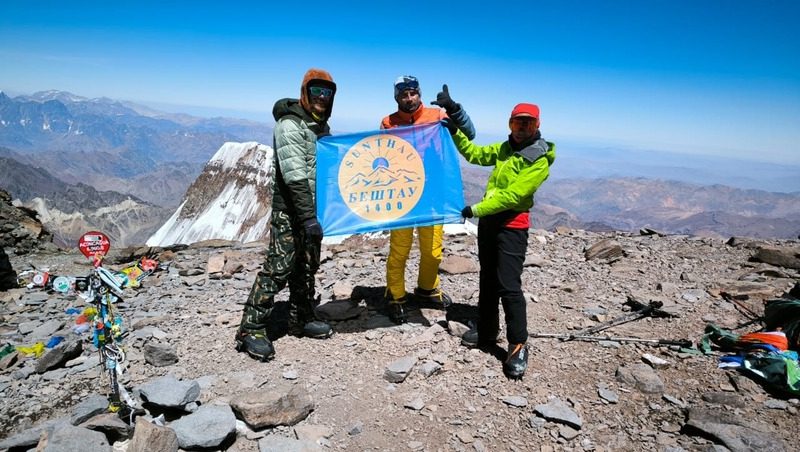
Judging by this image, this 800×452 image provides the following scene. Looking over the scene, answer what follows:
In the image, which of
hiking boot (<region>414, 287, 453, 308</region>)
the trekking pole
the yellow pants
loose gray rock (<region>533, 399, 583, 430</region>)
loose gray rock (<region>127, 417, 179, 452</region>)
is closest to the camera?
loose gray rock (<region>127, 417, 179, 452</region>)

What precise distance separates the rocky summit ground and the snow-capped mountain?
96.8 feet

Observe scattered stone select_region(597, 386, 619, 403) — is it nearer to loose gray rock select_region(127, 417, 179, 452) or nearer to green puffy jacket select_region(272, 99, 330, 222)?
green puffy jacket select_region(272, 99, 330, 222)

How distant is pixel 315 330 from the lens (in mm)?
6340

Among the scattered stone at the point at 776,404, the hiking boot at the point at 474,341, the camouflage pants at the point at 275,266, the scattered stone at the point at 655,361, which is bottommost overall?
the hiking boot at the point at 474,341

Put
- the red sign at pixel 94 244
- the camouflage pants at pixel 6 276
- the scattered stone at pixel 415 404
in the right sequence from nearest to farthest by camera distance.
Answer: the red sign at pixel 94 244 < the scattered stone at pixel 415 404 < the camouflage pants at pixel 6 276

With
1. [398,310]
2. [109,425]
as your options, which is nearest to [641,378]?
[398,310]

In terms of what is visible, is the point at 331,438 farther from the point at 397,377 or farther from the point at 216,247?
the point at 216,247

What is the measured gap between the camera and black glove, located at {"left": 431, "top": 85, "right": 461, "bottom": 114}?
5.84 meters

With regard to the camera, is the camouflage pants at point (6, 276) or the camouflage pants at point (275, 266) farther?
the camouflage pants at point (6, 276)

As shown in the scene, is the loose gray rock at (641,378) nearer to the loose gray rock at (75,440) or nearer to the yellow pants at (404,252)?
the yellow pants at (404,252)

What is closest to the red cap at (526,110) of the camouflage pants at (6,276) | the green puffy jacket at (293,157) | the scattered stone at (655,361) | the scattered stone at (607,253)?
the green puffy jacket at (293,157)

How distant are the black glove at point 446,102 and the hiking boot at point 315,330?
3781 mm

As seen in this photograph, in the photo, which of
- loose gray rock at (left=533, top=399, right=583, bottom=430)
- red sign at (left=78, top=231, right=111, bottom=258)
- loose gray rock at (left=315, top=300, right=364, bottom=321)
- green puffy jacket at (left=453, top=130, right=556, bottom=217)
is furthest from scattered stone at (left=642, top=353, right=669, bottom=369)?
red sign at (left=78, top=231, right=111, bottom=258)

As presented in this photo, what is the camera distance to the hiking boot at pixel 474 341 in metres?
6.05
